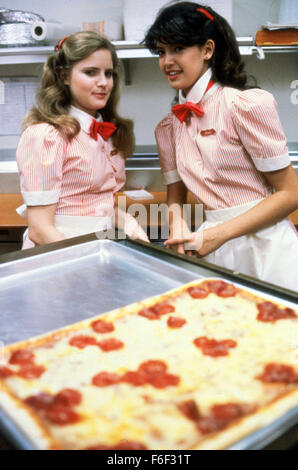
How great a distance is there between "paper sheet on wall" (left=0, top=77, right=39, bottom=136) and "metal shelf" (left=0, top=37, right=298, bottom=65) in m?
0.45

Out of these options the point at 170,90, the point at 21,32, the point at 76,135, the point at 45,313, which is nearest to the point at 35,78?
the point at 21,32

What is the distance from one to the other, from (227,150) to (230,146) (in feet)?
0.07

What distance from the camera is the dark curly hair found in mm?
1706

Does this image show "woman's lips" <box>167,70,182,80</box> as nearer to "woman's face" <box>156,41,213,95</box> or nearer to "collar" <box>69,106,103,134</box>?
"woman's face" <box>156,41,213,95</box>

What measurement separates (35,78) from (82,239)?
2.11 meters

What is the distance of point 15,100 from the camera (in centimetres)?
320

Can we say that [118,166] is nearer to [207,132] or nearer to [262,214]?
[207,132]

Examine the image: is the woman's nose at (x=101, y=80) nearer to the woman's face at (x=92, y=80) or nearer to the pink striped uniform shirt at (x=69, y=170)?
the woman's face at (x=92, y=80)

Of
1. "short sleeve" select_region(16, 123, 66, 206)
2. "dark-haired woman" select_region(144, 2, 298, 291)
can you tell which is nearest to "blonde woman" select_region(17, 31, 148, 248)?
"short sleeve" select_region(16, 123, 66, 206)

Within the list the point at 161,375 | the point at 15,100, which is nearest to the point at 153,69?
the point at 15,100

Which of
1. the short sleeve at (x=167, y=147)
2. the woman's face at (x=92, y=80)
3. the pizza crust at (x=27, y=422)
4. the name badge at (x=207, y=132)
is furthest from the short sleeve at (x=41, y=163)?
the pizza crust at (x=27, y=422)

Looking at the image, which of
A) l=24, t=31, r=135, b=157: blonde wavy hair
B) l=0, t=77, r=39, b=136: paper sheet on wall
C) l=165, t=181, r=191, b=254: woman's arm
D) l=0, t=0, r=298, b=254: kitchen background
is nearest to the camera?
l=24, t=31, r=135, b=157: blonde wavy hair

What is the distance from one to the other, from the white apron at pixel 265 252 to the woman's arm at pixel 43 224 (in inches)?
26.4

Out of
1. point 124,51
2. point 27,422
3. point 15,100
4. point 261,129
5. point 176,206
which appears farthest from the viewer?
point 15,100
